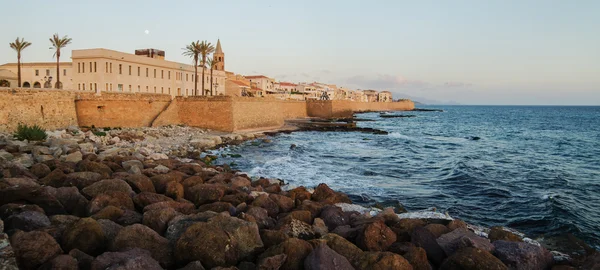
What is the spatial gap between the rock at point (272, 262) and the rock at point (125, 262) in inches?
42.8

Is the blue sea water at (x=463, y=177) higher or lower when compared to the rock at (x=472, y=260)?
lower

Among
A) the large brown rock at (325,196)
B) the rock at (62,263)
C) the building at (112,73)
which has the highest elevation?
the building at (112,73)

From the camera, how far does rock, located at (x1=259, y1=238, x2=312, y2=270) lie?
15.3ft

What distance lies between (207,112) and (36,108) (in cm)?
A: 1117

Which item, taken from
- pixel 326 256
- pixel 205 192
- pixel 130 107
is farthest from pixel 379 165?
pixel 130 107

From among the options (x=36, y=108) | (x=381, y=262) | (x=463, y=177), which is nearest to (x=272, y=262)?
(x=381, y=262)

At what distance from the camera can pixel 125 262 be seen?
154 inches

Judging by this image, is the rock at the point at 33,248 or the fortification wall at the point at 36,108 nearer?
the rock at the point at 33,248

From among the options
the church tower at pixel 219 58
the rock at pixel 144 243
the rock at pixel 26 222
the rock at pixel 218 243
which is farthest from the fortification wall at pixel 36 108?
the church tower at pixel 219 58

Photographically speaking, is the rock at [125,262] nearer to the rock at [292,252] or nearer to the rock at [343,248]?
the rock at [292,252]

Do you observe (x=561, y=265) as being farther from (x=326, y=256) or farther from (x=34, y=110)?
(x=34, y=110)

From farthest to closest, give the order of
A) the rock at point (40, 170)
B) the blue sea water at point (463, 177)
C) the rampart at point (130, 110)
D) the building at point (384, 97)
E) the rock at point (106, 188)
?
the building at point (384, 97)
the rampart at point (130, 110)
the blue sea water at point (463, 177)
the rock at point (40, 170)
the rock at point (106, 188)

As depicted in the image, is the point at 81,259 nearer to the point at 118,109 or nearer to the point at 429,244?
the point at 429,244

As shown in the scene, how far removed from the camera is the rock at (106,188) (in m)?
6.87
